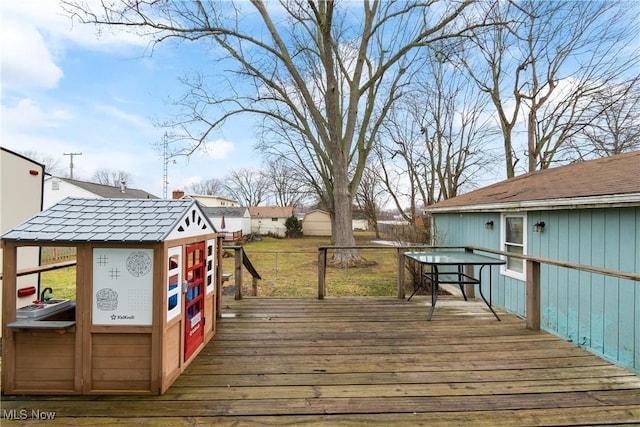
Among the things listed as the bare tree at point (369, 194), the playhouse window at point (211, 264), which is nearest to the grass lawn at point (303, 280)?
the playhouse window at point (211, 264)

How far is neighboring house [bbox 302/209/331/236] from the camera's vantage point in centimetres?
3449

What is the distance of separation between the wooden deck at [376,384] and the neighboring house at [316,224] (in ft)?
101

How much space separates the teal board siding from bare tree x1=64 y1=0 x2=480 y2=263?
6.87 meters

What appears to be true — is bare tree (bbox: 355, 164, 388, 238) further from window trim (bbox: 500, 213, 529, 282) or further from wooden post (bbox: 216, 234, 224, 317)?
wooden post (bbox: 216, 234, 224, 317)

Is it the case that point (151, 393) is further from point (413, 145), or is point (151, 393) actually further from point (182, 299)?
point (413, 145)

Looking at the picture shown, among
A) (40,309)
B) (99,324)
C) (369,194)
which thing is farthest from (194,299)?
(369,194)

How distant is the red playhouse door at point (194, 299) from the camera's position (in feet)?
8.90

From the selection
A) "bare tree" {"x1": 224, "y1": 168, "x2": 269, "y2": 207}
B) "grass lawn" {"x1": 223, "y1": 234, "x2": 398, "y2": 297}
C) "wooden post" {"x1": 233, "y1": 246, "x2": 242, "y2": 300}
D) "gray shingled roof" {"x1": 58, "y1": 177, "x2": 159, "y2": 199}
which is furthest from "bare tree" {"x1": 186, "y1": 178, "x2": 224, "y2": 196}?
"wooden post" {"x1": 233, "y1": 246, "x2": 242, "y2": 300}

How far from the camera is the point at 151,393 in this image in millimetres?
2238

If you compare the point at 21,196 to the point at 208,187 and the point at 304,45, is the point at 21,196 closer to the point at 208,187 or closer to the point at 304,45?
the point at 304,45

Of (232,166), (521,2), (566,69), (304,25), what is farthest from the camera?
(232,166)

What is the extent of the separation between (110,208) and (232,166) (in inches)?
1646

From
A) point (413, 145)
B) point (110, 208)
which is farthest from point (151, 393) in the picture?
point (413, 145)

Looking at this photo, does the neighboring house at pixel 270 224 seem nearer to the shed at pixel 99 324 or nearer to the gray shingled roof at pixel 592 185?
the gray shingled roof at pixel 592 185
